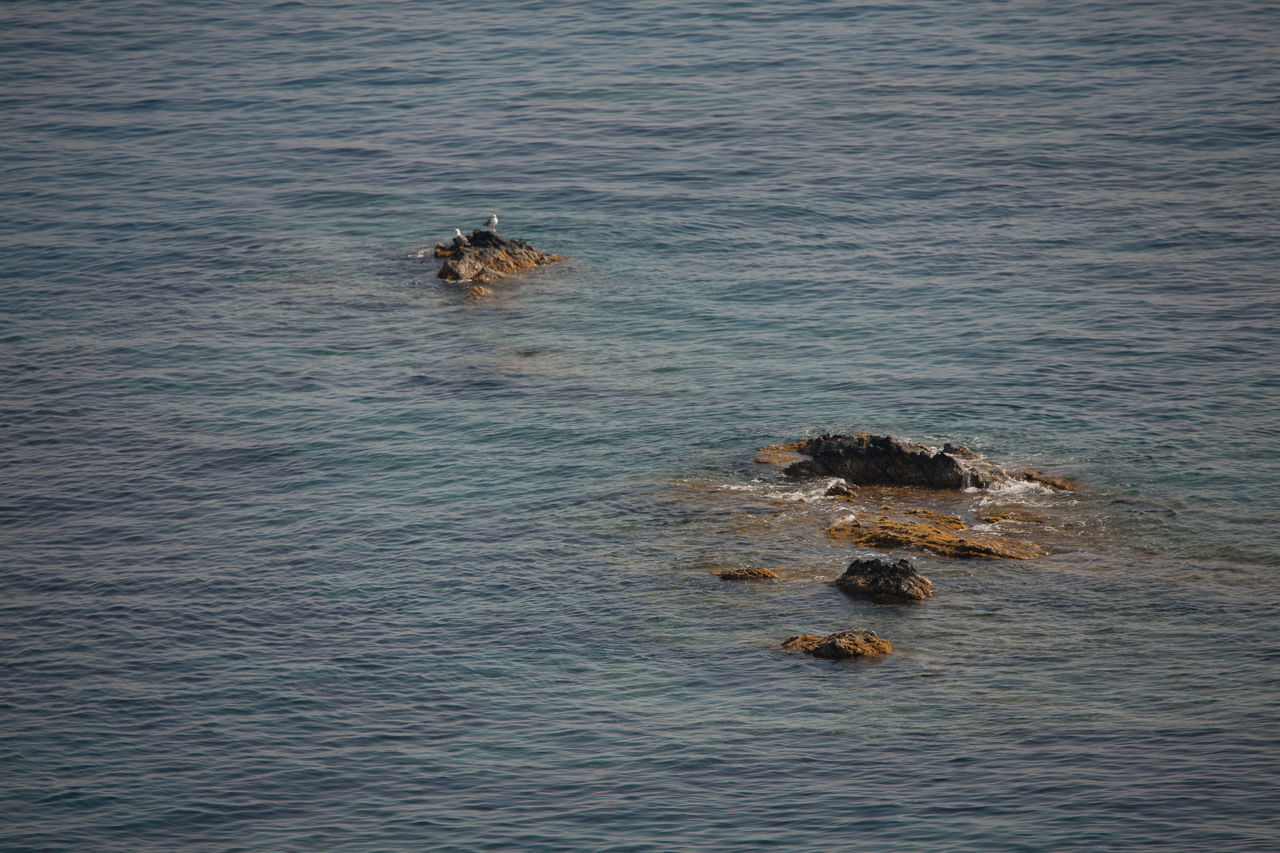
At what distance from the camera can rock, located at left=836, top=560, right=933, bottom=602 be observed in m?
33.4

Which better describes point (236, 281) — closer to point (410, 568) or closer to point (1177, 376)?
point (410, 568)

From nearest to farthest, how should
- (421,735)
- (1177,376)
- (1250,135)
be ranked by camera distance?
(421,735)
(1177,376)
(1250,135)

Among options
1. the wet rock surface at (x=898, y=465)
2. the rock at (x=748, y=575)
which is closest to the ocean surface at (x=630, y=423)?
the rock at (x=748, y=575)

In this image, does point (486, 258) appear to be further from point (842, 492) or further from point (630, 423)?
point (842, 492)

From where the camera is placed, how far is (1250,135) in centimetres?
6744

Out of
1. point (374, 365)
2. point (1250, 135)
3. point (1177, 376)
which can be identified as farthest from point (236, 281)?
point (1250, 135)

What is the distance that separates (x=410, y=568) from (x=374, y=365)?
585 inches

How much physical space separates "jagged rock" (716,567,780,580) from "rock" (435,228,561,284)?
83.9 feet

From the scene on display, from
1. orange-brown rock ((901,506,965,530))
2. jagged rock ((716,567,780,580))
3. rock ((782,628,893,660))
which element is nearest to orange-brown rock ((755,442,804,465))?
orange-brown rock ((901,506,965,530))

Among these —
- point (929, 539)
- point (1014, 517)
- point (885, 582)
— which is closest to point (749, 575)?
point (885, 582)

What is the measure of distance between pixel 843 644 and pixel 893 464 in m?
10.0

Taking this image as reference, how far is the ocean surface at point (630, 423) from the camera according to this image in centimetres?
2789

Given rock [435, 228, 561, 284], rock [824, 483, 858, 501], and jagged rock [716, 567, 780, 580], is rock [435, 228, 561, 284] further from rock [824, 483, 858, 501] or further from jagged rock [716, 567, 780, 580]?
jagged rock [716, 567, 780, 580]

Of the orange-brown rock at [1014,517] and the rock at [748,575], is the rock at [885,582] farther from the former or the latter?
the orange-brown rock at [1014,517]
